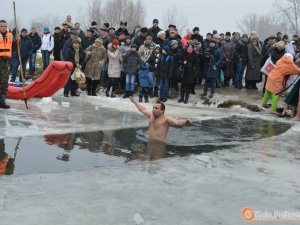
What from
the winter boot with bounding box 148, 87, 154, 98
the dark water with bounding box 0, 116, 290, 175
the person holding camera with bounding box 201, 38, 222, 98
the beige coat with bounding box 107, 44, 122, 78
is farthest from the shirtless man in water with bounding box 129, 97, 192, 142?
the winter boot with bounding box 148, 87, 154, 98

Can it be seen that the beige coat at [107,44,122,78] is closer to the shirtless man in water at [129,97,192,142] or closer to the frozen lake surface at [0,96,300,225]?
the frozen lake surface at [0,96,300,225]

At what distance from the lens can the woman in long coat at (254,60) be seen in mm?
14930

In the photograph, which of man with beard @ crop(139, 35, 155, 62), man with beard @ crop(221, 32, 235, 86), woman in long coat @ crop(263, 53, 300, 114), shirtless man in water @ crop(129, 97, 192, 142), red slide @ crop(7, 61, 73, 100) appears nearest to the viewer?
shirtless man in water @ crop(129, 97, 192, 142)

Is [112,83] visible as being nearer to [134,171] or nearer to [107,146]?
[107,146]

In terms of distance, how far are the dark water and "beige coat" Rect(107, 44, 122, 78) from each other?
455cm

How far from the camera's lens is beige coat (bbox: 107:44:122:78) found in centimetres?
1420

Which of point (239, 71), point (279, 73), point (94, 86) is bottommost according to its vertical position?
point (94, 86)

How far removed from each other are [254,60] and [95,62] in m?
5.31

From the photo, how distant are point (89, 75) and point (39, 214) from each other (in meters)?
10.0

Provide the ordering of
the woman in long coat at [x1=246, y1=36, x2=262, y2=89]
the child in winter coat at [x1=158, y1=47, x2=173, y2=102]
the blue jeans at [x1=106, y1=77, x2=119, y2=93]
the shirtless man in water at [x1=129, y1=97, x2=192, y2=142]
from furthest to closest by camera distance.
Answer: the woman in long coat at [x1=246, y1=36, x2=262, y2=89], the blue jeans at [x1=106, y1=77, x2=119, y2=93], the child in winter coat at [x1=158, y1=47, x2=173, y2=102], the shirtless man in water at [x1=129, y1=97, x2=192, y2=142]

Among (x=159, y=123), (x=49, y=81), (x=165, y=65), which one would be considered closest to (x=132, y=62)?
(x=165, y=65)

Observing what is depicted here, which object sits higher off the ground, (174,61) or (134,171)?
(174,61)

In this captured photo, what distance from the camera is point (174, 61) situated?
13664 millimetres

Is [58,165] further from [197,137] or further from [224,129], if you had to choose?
[224,129]
